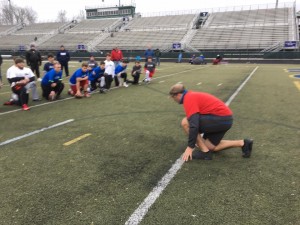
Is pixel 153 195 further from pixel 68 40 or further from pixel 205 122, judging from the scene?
pixel 68 40

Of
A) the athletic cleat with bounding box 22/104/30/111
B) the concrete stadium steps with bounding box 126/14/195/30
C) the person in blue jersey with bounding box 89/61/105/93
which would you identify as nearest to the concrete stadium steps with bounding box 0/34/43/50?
the concrete stadium steps with bounding box 126/14/195/30

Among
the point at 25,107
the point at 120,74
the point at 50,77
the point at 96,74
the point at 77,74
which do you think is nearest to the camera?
the point at 25,107

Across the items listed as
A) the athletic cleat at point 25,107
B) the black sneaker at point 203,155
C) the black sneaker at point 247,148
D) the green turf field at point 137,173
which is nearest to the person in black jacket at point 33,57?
the athletic cleat at point 25,107

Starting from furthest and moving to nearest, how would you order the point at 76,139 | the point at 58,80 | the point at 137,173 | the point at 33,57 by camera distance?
the point at 33,57 → the point at 58,80 → the point at 76,139 → the point at 137,173

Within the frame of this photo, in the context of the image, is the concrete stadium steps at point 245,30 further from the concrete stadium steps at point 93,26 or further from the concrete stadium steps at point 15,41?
the concrete stadium steps at point 15,41

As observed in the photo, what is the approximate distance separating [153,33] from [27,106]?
42.2 metres

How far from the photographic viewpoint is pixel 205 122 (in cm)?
451

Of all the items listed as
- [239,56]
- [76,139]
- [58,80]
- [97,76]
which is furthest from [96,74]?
[239,56]

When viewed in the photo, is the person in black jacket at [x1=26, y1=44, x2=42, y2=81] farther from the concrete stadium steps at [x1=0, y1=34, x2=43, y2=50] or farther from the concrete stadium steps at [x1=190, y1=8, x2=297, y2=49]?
the concrete stadium steps at [x1=0, y1=34, x2=43, y2=50]

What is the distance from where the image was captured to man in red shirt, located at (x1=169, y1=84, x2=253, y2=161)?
428cm

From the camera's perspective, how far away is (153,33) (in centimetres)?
4884

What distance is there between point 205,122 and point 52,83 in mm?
7098

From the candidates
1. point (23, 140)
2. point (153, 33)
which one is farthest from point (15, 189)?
point (153, 33)

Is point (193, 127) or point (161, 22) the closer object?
point (193, 127)
